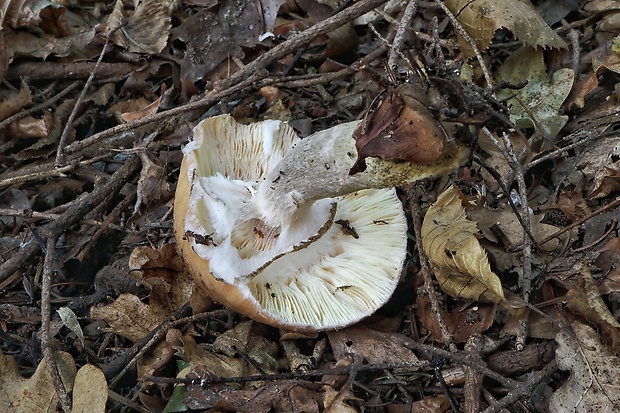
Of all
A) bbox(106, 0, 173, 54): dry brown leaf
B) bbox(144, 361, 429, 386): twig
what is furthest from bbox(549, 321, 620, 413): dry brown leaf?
bbox(106, 0, 173, 54): dry brown leaf

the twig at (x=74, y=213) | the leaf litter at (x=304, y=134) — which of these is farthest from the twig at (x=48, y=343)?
the twig at (x=74, y=213)

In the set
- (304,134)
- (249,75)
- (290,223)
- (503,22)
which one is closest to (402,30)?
(503,22)

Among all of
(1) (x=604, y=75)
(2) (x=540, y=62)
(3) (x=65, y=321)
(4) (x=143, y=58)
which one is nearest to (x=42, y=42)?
(4) (x=143, y=58)

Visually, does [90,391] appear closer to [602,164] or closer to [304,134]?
[304,134]

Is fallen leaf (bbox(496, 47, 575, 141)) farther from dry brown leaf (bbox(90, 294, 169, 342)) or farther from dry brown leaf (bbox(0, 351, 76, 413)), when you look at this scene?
dry brown leaf (bbox(0, 351, 76, 413))

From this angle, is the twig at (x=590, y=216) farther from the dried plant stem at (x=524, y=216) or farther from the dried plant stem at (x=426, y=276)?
the dried plant stem at (x=426, y=276)

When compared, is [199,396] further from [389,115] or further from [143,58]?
[143,58]

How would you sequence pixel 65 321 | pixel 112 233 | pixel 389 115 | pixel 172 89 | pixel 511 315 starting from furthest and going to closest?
pixel 172 89 < pixel 112 233 < pixel 65 321 < pixel 511 315 < pixel 389 115
